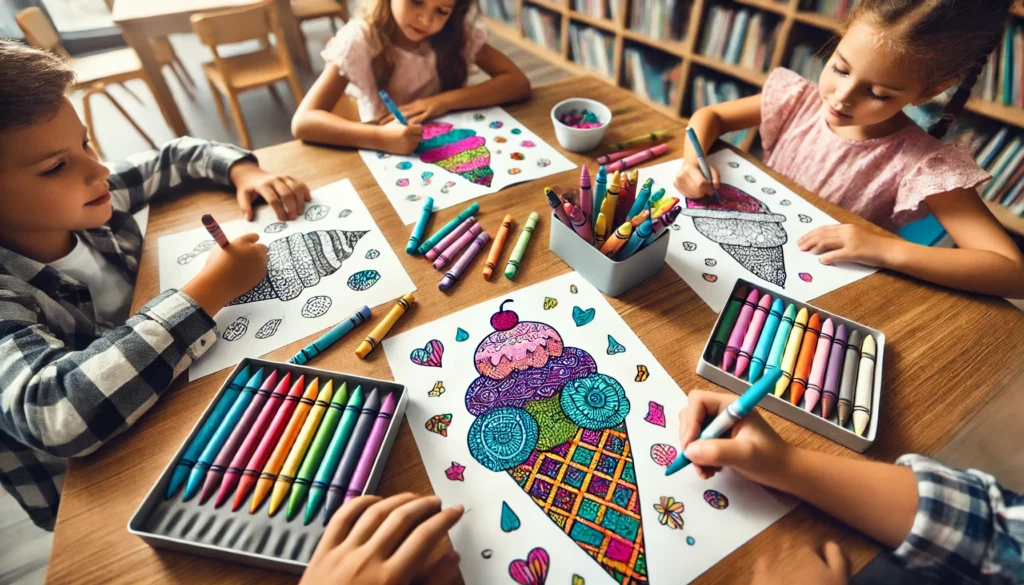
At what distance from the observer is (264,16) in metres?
1.88

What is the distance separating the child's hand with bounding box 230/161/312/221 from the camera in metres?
0.75

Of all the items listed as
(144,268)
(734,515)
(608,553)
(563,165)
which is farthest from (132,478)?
(563,165)

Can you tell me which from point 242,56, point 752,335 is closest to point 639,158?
point 752,335

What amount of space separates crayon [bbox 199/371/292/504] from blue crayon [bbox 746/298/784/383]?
50 centimetres

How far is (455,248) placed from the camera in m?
0.69

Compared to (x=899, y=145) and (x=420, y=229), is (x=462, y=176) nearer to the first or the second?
(x=420, y=229)

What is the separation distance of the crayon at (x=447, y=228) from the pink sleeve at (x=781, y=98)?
0.65m

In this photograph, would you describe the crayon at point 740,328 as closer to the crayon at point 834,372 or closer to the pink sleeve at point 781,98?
the crayon at point 834,372

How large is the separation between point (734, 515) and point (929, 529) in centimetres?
17

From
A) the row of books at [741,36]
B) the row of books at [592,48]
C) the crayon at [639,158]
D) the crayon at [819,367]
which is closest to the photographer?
the crayon at [819,367]

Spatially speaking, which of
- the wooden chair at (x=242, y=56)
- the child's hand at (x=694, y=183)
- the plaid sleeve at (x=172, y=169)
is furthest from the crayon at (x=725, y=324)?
the wooden chair at (x=242, y=56)

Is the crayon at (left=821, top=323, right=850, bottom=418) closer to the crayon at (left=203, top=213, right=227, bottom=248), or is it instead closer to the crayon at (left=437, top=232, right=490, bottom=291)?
the crayon at (left=437, top=232, right=490, bottom=291)

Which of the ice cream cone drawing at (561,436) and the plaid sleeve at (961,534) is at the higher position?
the ice cream cone drawing at (561,436)

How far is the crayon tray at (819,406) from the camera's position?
0.48 m
